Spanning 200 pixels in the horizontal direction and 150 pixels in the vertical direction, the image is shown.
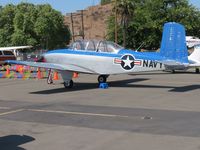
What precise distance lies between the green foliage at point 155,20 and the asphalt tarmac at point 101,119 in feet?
173

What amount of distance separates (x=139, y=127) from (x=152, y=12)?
2461 inches

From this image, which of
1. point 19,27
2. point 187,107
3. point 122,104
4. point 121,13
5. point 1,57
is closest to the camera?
point 187,107

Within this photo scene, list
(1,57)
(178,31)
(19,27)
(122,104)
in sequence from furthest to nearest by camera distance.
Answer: (19,27)
(1,57)
(178,31)
(122,104)

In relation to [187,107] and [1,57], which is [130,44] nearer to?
[1,57]

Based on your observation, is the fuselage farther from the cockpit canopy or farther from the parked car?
the parked car

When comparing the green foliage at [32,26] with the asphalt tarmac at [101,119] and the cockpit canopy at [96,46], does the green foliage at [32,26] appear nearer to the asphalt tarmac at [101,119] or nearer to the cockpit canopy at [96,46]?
the cockpit canopy at [96,46]

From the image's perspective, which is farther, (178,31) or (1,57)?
(1,57)

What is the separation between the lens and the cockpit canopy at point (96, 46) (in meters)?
18.2

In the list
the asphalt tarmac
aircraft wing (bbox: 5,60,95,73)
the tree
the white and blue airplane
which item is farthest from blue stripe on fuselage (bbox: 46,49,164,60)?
the tree

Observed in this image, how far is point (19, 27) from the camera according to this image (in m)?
79.1

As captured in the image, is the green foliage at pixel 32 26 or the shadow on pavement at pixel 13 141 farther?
the green foliage at pixel 32 26

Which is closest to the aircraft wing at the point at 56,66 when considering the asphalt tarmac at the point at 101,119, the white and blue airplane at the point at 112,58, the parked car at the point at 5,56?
the white and blue airplane at the point at 112,58

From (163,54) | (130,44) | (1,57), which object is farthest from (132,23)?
(163,54)

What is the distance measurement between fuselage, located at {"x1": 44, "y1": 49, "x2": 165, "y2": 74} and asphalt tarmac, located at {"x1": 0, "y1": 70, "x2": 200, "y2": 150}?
1.05 m
